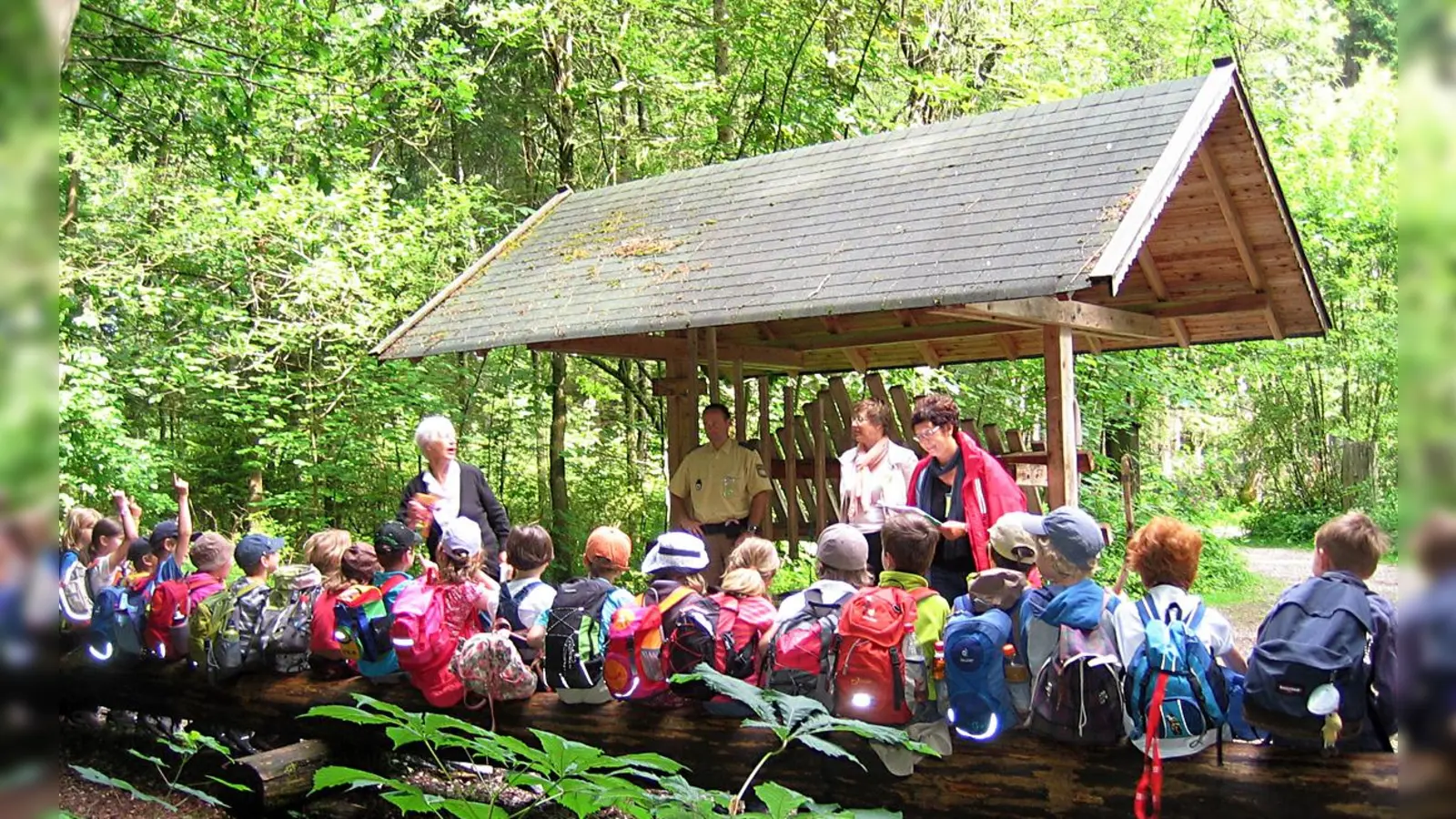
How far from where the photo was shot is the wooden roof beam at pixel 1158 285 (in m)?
8.66

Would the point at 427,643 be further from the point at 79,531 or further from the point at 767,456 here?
the point at 767,456

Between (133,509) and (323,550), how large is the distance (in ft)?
9.52

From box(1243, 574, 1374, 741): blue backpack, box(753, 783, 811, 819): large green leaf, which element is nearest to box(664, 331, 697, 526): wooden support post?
box(1243, 574, 1374, 741): blue backpack

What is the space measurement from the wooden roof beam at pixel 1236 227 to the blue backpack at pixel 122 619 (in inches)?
278

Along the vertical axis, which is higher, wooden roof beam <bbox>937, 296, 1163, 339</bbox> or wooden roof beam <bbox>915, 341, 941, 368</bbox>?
wooden roof beam <bbox>937, 296, 1163, 339</bbox>

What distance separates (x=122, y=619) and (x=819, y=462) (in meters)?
5.30

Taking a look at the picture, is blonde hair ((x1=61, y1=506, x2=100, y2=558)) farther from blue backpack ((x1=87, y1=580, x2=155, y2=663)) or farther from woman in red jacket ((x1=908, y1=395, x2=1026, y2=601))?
woman in red jacket ((x1=908, y1=395, x2=1026, y2=601))

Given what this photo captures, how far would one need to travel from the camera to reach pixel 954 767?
4.50m

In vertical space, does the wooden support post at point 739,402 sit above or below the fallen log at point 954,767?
above

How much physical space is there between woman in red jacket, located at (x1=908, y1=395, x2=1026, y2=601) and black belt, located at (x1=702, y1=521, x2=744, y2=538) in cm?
233

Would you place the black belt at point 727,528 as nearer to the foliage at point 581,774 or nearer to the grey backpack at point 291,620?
the grey backpack at point 291,620

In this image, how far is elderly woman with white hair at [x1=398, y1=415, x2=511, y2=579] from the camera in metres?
6.36

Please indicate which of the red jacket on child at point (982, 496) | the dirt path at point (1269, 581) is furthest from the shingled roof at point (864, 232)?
the dirt path at point (1269, 581)

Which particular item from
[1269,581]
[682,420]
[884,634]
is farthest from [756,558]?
[1269,581]
